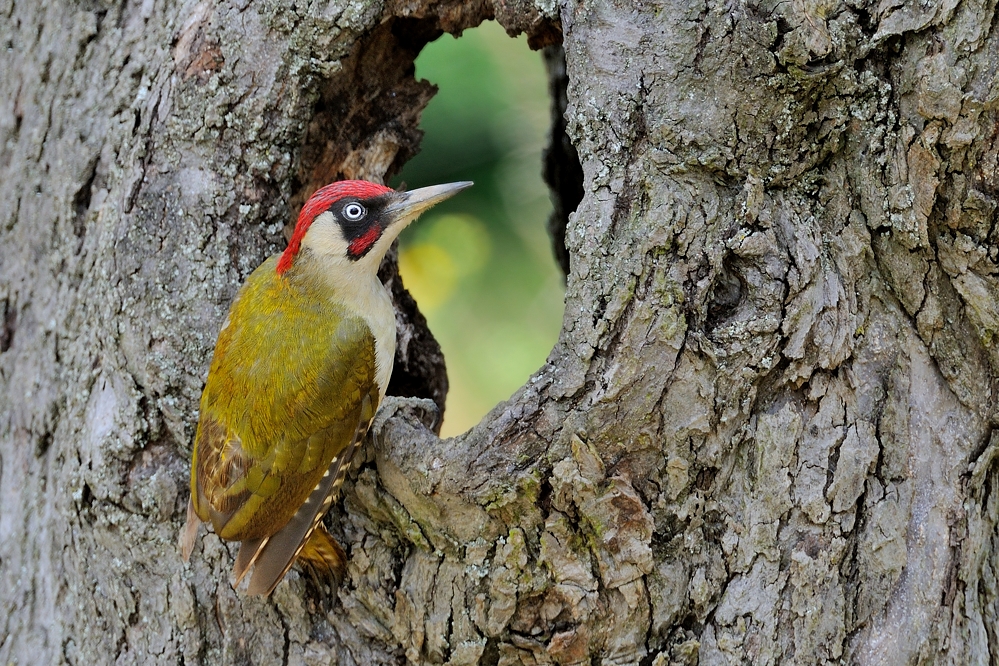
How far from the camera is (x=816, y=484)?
6.75 feet

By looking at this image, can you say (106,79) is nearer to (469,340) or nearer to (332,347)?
(332,347)

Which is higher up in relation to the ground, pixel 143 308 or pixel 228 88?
pixel 228 88

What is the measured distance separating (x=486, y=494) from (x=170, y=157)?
1304mm

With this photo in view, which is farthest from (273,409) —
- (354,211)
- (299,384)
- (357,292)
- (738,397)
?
(738,397)

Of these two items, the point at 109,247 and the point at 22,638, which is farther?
the point at 22,638

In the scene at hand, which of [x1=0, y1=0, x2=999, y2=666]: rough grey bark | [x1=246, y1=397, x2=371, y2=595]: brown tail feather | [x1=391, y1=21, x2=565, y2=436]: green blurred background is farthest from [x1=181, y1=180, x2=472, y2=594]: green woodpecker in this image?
→ [x1=391, y1=21, x2=565, y2=436]: green blurred background

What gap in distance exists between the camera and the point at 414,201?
2.53 m

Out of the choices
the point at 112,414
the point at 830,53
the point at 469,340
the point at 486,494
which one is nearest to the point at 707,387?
the point at 486,494

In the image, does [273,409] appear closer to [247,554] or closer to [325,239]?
[247,554]

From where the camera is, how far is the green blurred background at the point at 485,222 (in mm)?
4480

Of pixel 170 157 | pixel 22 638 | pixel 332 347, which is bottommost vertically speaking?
pixel 22 638

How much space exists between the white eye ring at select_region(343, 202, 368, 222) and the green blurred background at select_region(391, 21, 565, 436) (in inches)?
71.3

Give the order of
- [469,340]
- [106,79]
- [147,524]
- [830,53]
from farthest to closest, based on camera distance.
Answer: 1. [469,340]
2. [106,79]
3. [147,524]
4. [830,53]

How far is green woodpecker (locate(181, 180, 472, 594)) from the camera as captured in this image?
224 cm
